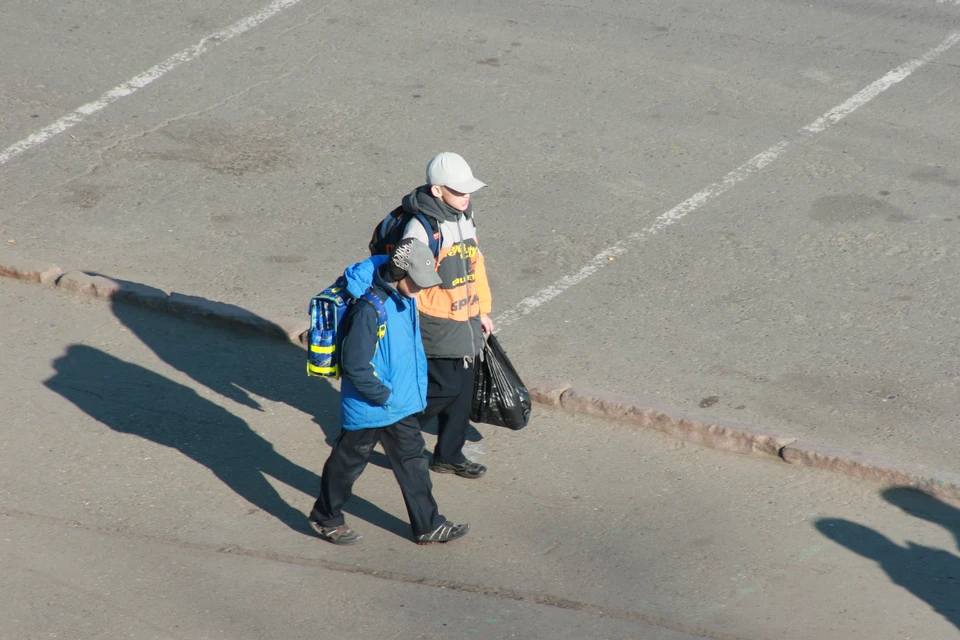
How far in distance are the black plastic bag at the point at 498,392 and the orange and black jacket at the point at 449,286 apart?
8.3 inches

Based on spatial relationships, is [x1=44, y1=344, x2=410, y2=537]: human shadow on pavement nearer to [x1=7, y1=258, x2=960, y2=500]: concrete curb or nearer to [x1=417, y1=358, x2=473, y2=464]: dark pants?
[x1=417, y1=358, x2=473, y2=464]: dark pants

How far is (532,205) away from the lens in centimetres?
892

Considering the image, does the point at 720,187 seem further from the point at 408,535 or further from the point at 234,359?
the point at 408,535

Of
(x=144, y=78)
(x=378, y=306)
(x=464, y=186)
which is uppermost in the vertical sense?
(x=464, y=186)

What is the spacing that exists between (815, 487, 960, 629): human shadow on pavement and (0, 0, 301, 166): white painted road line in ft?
23.8

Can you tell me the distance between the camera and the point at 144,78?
10953 mm

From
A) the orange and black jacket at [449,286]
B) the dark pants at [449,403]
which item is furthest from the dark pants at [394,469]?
the orange and black jacket at [449,286]

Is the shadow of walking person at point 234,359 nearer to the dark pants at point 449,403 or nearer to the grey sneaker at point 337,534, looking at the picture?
the dark pants at point 449,403

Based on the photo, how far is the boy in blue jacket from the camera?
16.9ft

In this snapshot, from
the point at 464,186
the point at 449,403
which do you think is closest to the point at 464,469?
the point at 449,403

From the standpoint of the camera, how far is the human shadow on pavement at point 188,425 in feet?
19.9

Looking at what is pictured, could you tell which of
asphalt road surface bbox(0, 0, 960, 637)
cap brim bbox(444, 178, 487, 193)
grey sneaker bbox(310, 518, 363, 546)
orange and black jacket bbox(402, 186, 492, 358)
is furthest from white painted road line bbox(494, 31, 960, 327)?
grey sneaker bbox(310, 518, 363, 546)

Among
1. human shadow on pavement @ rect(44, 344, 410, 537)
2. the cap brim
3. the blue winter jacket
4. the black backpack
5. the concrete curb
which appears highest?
the cap brim

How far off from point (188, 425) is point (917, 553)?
3.89 metres
